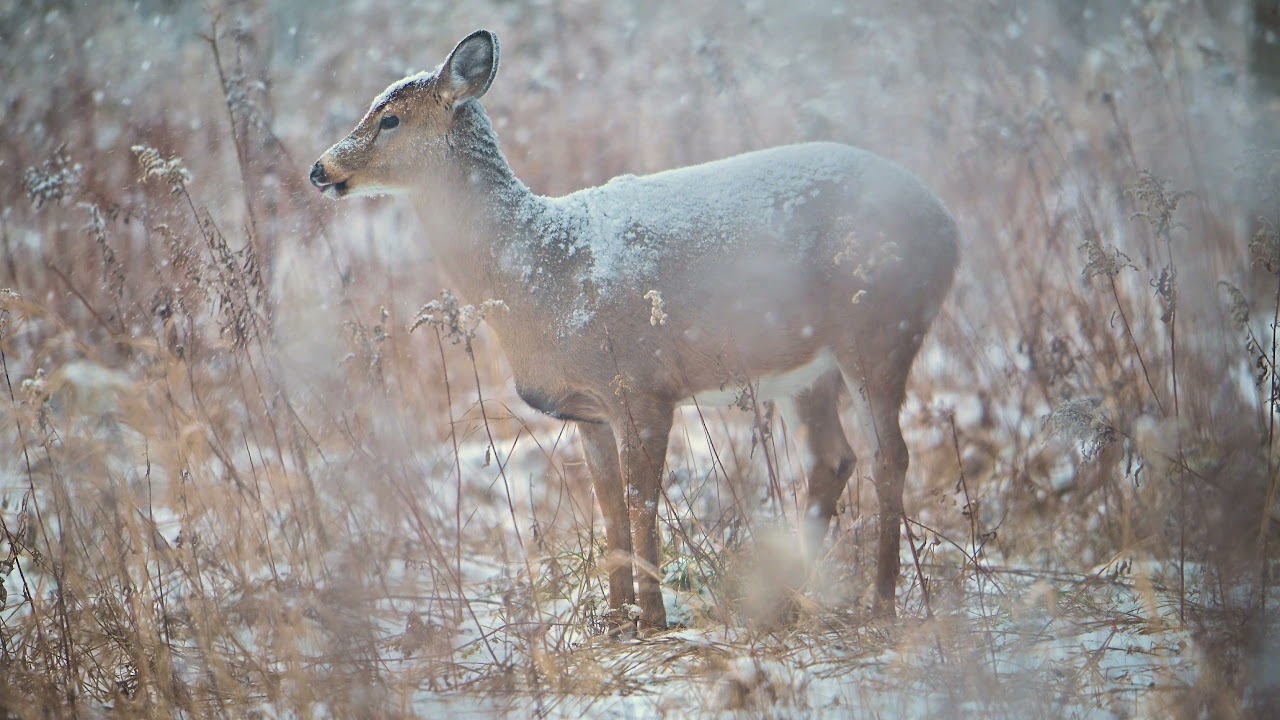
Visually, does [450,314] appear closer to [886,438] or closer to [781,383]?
[781,383]

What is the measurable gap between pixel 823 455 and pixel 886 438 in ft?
1.89

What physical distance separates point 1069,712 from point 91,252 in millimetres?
6406

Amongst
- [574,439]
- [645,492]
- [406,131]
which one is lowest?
[645,492]

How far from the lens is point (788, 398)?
4.51 metres

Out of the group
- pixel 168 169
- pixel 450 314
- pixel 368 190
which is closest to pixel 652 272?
pixel 450 314

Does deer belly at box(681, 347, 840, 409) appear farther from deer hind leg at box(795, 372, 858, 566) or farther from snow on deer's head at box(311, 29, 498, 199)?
snow on deer's head at box(311, 29, 498, 199)

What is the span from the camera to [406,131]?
12.8 feet

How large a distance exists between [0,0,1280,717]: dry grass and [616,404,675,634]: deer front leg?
0.53 feet

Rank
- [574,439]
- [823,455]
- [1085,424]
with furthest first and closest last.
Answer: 1. [574,439]
2. [823,455]
3. [1085,424]

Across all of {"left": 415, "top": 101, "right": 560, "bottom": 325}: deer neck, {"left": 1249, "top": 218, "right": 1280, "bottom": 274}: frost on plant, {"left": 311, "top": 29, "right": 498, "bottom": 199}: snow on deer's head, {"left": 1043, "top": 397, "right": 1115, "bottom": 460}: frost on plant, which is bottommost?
{"left": 1043, "top": 397, "right": 1115, "bottom": 460}: frost on plant

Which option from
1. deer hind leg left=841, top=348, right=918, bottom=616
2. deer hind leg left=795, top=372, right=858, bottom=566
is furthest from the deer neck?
deer hind leg left=795, top=372, right=858, bottom=566

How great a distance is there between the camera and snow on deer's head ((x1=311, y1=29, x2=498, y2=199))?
385 centimetres

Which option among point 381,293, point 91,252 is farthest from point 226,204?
point 381,293

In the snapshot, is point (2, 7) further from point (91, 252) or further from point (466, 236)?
point (466, 236)
